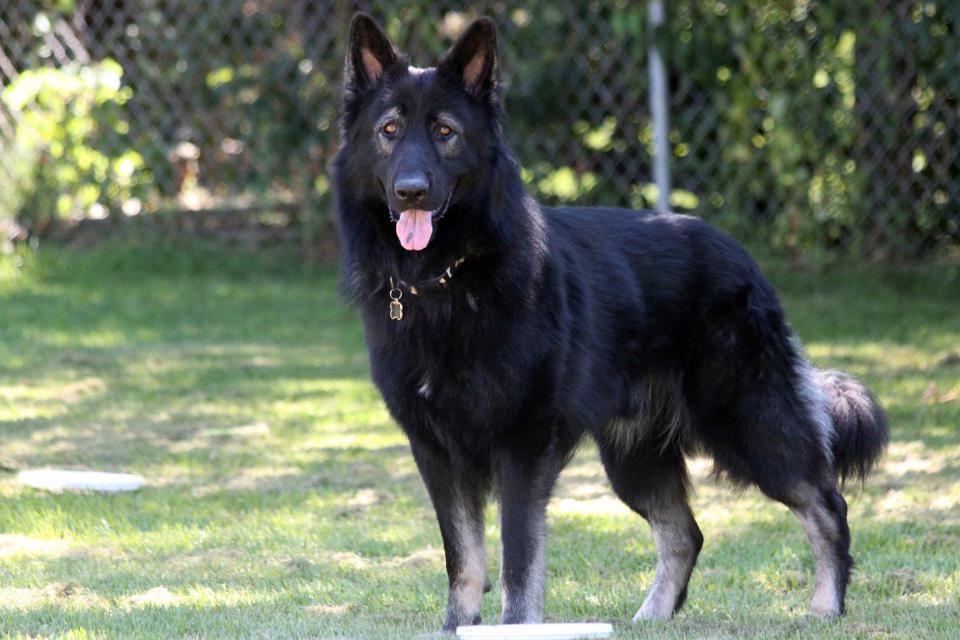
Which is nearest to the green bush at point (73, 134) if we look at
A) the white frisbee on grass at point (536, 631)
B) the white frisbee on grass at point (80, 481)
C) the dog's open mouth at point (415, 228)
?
the white frisbee on grass at point (80, 481)

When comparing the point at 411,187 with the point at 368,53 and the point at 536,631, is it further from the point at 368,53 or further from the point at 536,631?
the point at 536,631

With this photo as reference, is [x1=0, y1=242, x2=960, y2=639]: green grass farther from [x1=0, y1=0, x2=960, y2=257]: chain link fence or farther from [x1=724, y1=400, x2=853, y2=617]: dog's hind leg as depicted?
[x1=0, y1=0, x2=960, y2=257]: chain link fence

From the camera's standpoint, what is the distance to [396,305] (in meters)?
3.61

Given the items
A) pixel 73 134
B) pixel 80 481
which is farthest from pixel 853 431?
pixel 73 134

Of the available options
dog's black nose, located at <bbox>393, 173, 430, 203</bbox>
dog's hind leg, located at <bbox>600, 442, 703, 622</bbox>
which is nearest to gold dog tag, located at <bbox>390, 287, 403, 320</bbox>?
dog's black nose, located at <bbox>393, 173, 430, 203</bbox>

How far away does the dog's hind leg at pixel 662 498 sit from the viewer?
13.4 feet

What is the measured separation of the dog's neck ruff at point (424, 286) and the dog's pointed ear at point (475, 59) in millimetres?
474

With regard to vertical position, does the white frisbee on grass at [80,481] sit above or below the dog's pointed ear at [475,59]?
below

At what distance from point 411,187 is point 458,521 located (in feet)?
2.96

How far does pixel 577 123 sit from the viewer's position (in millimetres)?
8938

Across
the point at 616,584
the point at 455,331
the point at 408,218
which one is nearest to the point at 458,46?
the point at 408,218

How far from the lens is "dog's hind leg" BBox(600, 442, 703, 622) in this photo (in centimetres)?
408

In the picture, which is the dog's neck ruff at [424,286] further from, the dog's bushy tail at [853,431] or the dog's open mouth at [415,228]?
the dog's bushy tail at [853,431]

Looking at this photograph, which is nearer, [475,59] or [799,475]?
[475,59]
